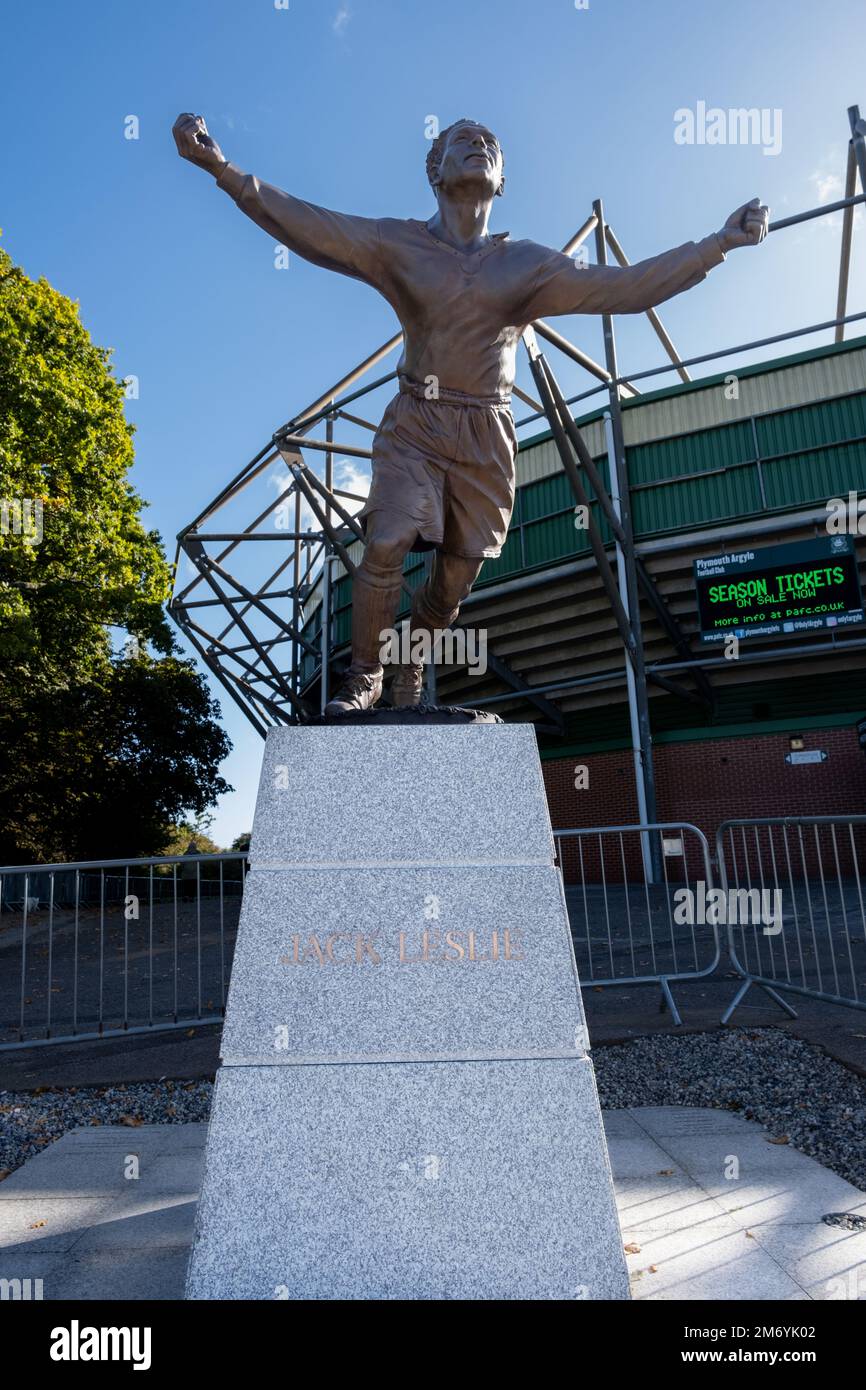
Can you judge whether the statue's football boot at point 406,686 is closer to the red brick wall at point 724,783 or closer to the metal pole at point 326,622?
the red brick wall at point 724,783

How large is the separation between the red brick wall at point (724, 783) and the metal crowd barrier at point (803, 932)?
1723 millimetres

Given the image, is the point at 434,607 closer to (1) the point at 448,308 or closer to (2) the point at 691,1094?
(1) the point at 448,308

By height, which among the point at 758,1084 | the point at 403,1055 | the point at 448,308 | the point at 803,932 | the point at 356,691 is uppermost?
the point at 448,308

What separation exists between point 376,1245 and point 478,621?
15.0 m

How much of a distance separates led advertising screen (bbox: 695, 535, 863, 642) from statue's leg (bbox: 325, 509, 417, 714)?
1170cm

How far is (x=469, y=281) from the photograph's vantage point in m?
3.49

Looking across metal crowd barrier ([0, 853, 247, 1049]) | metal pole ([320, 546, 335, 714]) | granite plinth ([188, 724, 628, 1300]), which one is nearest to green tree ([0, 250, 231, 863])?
metal crowd barrier ([0, 853, 247, 1049])

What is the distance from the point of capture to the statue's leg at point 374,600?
3377mm

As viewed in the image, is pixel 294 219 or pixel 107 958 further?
pixel 107 958

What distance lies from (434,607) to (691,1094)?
262 cm

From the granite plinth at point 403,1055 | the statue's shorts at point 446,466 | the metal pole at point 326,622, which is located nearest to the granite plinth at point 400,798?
the granite plinth at point 403,1055

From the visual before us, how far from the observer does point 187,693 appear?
20234mm

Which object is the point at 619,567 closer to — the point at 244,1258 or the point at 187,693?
the point at 187,693

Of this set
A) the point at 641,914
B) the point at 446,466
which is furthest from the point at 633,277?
the point at 641,914
